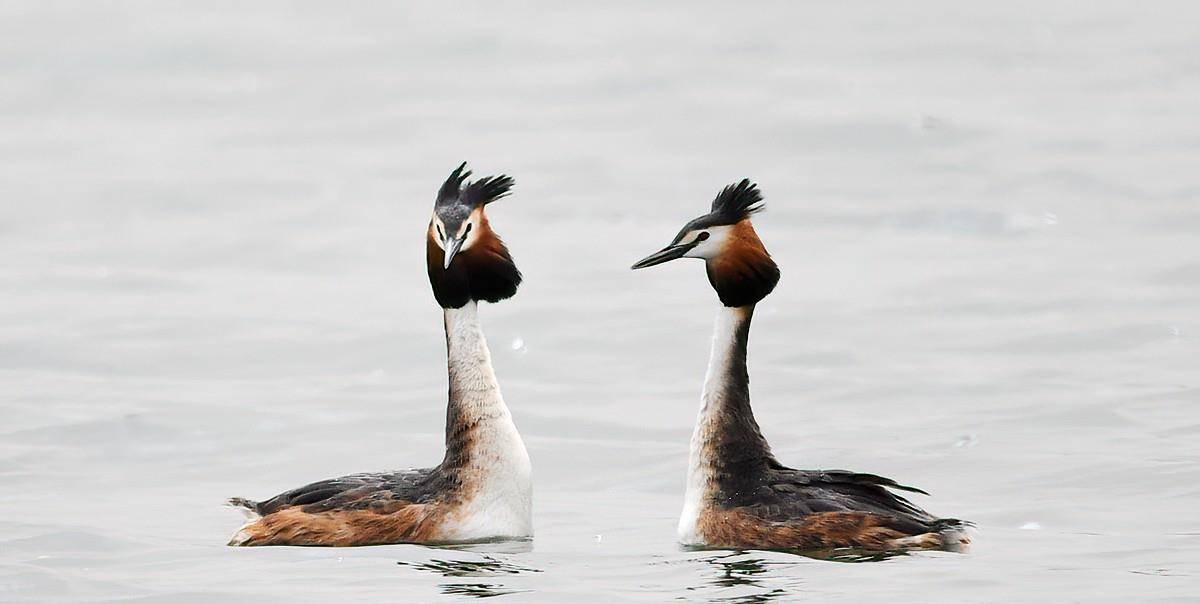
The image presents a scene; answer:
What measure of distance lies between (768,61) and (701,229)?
18434 mm

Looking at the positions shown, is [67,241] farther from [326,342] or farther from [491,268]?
[491,268]

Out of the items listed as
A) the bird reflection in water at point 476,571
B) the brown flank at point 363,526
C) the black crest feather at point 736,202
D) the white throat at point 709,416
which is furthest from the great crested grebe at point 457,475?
the black crest feather at point 736,202

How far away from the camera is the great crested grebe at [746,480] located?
10773mm

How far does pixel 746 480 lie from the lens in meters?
11.3

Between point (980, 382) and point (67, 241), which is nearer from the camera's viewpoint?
point (980, 382)

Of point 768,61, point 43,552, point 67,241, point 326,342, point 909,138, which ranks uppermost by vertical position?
point 768,61

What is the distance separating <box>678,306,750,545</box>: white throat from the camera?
11.3 meters

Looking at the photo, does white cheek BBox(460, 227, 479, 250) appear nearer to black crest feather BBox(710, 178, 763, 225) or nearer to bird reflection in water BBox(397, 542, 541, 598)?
black crest feather BBox(710, 178, 763, 225)

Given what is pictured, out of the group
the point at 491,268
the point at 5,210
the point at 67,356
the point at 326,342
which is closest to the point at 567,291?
the point at 326,342

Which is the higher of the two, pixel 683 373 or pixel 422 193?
pixel 422 193

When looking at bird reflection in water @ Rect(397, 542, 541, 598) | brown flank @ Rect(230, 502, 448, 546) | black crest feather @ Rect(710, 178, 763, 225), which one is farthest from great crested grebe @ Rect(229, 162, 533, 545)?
black crest feather @ Rect(710, 178, 763, 225)

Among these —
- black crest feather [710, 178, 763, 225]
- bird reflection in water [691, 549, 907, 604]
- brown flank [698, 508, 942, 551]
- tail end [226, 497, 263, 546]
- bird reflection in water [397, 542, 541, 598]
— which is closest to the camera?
bird reflection in water [691, 549, 907, 604]

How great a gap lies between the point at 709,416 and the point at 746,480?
39cm

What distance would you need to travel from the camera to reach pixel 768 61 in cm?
2972
